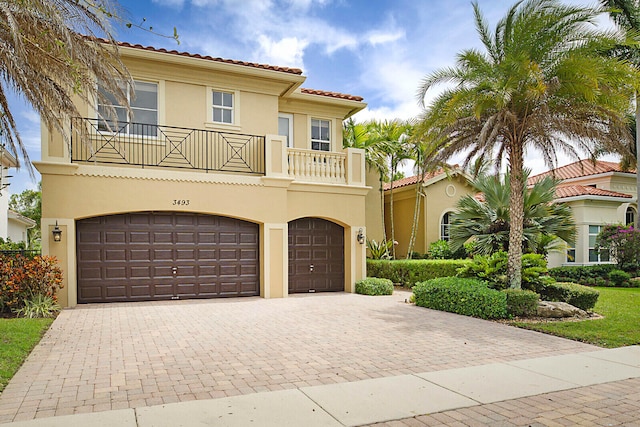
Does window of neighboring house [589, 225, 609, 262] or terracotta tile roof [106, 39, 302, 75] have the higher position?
terracotta tile roof [106, 39, 302, 75]

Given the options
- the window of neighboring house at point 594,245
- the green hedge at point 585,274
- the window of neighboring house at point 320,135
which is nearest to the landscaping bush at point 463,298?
the window of neighboring house at point 320,135

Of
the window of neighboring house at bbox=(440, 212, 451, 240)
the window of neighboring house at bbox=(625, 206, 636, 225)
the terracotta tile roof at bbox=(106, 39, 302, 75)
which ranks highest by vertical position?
the terracotta tile roof at bbox=(106, 39, 302, 75)

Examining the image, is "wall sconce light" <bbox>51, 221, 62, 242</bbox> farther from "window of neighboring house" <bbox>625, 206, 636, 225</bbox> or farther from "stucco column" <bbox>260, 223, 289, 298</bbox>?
"window of neighboring house" <bbox>625, 206, 636, 225</bbox>

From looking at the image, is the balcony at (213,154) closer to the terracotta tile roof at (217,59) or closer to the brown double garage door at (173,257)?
the brown double garage door at (173,257)

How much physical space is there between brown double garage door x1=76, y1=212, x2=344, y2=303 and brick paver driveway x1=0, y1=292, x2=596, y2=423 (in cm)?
107

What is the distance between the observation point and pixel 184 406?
5.20 metres

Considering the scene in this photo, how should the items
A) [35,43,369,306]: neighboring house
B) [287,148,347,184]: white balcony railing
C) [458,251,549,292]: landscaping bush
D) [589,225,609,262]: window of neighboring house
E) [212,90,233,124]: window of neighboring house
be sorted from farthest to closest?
[589,225,609,262]: window of neighboring house < [287,148,347,184]: white balcony railing < [212,90,233,124]: window of neighboring house < [35,43,369,306]: neighboring house < [458,251,549,292]: landscaping bush

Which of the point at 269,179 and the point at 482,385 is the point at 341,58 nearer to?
the point at 269,179

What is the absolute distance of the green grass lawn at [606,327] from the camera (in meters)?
8.55

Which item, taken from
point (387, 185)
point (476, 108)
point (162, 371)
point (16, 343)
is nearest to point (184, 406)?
point (162, 371)

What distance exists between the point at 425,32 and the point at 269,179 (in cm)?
604

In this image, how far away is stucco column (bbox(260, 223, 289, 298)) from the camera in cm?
1481

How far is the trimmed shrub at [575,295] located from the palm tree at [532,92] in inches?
38.5

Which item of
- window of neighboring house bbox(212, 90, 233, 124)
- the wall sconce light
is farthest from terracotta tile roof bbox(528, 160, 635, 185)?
the wall sconce light
